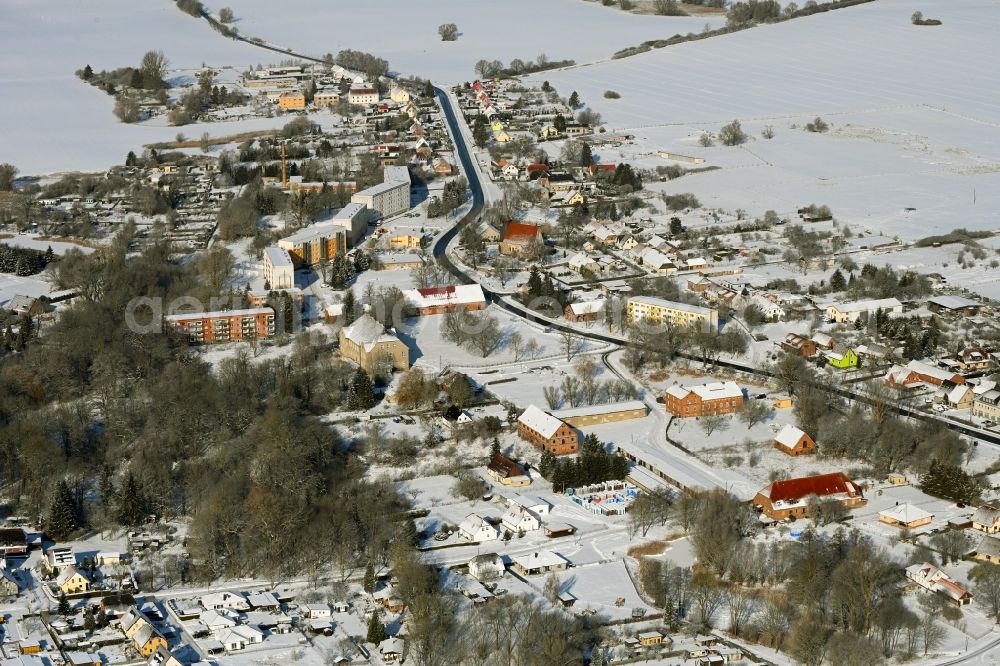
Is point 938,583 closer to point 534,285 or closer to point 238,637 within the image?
point 238,637

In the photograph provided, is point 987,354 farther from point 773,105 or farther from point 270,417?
point 773,105

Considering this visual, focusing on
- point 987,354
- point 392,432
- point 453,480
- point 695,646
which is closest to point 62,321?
point 392,432

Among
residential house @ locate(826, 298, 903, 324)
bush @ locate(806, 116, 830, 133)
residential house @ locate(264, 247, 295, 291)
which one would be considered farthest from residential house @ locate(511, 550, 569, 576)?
bush @ locate(806, 116, 830, 133)

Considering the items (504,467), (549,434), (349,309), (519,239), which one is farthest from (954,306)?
(349,309)

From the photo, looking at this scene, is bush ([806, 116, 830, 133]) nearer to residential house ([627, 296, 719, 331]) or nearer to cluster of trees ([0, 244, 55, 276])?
residential house ([627, 296, 719, 331])

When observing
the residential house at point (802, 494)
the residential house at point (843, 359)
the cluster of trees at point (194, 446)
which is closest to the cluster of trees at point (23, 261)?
the cluster of trees at point (194, 446)
